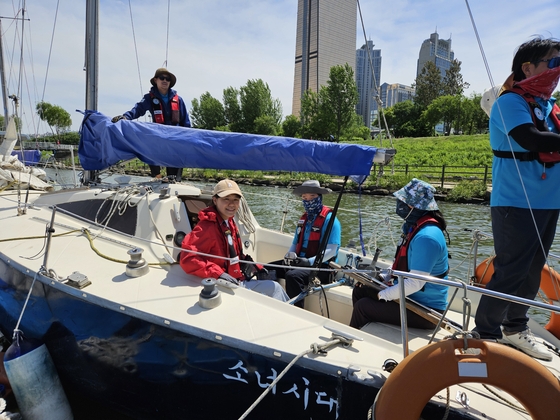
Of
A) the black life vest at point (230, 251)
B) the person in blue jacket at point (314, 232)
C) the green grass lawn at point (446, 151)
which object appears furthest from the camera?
the green grass lawn at point (446, 151)

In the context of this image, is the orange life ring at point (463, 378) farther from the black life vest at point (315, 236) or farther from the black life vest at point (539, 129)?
the black life vest at point (315, 236)

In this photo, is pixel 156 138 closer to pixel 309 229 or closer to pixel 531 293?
pixel 309 229

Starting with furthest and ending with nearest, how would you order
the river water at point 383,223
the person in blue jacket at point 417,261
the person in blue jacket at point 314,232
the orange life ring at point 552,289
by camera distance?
the river water at point 383,223, the person in blue jacket at point 314,232, the orange life ring at point 552,289, the person in blue jacket at point 417,261

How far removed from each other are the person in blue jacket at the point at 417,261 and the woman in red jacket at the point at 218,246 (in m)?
0.69

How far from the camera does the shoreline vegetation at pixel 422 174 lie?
13759 mm

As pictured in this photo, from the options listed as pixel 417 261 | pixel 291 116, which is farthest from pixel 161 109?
pixel 291 116

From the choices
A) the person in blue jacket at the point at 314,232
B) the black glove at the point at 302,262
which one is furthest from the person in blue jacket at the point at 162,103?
the black glove at the point at 302,262

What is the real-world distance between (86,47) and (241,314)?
13.7ft

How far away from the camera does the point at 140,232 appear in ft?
9.95

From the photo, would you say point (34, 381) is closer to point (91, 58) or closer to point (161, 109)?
point (161, 109)

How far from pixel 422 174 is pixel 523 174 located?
54.5ft

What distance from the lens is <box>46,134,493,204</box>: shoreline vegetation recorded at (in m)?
13.8

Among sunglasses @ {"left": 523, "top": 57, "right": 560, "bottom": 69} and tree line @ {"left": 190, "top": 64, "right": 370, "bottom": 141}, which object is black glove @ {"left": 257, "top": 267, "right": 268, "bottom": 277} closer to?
sunglasses @ {"left": 523, "top": 57, "right": 560, "bottom": 69}

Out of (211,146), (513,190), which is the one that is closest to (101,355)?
(211,146)
